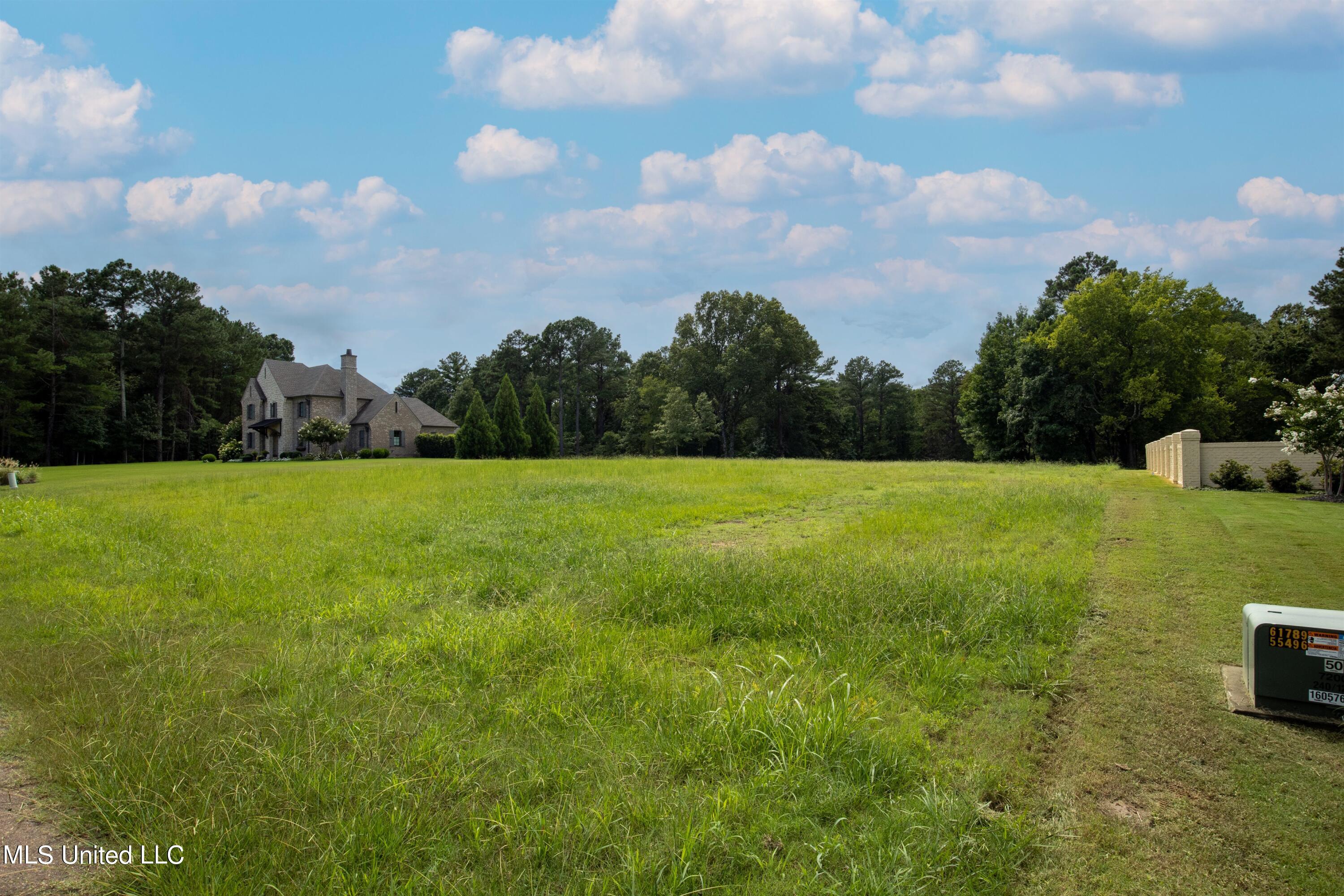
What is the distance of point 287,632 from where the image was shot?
5801mm

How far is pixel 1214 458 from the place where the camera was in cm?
1925

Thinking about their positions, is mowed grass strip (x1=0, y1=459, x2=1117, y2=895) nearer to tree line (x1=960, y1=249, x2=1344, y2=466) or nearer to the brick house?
tree line (x1=960, y1=249, x2=1344, y2=466)

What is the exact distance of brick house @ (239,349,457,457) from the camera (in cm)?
4706

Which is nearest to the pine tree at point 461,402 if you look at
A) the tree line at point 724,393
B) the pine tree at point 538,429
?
the tree line at point 724,393

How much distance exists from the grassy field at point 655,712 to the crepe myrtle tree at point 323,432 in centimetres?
3484

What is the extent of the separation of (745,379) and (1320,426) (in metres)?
44.5

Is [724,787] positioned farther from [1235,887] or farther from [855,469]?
[855,469]

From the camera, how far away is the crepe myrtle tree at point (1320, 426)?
14305 millimetres

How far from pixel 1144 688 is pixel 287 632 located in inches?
252

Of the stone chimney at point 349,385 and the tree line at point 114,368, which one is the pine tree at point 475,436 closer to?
the stone chimney at point 349,385

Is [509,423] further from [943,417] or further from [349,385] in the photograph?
[943,417]

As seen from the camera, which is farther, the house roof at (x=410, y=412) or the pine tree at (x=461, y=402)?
the pine tree at (x=461, y=402)

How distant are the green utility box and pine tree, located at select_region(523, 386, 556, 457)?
45.6m

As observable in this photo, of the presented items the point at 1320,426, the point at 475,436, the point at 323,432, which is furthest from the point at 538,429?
the point at 1320,426
